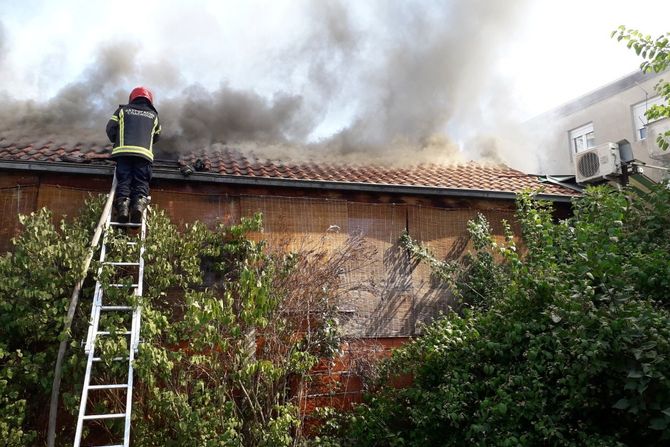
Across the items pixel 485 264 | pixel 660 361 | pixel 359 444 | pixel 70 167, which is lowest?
pixel 359 444

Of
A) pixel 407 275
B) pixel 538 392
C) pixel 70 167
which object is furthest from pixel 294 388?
pixel 70 167

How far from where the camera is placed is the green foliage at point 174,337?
5199 millimetres

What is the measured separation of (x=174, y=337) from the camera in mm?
5680

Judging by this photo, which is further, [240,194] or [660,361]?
[240,194]

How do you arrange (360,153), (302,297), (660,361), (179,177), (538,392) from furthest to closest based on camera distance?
1. (360,153)
2. (179,177)
3. (302,297)
4. (538,392)
5. (660,361)

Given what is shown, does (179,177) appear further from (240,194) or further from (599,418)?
(599,418)

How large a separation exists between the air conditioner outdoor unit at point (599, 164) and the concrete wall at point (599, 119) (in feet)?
21.0

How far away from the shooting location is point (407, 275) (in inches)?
313

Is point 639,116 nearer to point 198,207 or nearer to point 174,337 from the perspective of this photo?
point 198,207

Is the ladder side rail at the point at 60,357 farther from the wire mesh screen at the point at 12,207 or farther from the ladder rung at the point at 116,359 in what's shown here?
the wire mesh screen at the point at 12,207

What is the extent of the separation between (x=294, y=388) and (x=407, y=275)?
2.41 meters

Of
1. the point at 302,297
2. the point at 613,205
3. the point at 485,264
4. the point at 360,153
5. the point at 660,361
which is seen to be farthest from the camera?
the point at 360,153

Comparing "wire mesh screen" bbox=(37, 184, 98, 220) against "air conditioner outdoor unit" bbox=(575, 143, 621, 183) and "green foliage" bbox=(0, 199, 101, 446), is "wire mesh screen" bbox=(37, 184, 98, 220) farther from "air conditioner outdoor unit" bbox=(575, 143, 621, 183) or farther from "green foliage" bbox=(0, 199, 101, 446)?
"air conditioner outdoor unit" bbox=(575, 143, 621, 183)

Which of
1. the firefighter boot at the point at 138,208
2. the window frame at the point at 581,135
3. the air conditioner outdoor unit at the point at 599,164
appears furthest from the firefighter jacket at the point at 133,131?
the window frame at the point at 581,135
